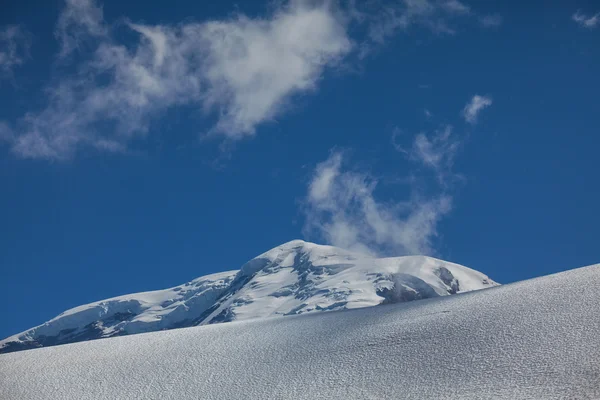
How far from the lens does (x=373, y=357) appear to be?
1506cm

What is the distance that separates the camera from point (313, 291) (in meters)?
199

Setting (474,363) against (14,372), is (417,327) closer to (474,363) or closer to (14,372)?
(474,363)

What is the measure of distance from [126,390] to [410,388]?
630cm

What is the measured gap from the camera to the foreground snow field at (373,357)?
42.0 ft

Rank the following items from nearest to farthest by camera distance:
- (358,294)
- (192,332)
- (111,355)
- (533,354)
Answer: (533,354) → (111,355) → (192,332) → (358,294)

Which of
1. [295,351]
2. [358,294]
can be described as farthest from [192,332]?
[358,294]

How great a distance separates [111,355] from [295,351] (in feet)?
16.1

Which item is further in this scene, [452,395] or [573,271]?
[573,271]

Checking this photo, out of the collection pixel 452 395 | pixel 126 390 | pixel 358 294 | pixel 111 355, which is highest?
pixel 358 294

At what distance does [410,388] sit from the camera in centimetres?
1316

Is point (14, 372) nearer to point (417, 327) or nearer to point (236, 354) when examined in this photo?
point (236, 354)

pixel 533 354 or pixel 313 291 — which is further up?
pixel 313 291

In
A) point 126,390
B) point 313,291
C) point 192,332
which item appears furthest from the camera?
point 313,291

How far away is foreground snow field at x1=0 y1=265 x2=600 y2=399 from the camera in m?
12.8
